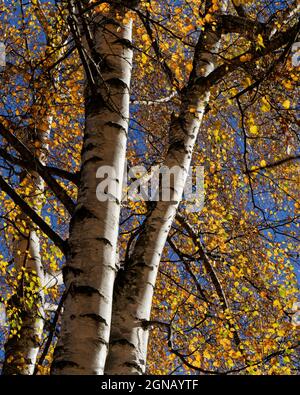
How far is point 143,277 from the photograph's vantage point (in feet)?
12.4

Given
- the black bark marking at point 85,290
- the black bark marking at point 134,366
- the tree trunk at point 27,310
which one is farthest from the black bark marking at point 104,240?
the tree trunk at point 27,310

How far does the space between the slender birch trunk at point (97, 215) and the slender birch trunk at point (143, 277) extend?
22.4 inches

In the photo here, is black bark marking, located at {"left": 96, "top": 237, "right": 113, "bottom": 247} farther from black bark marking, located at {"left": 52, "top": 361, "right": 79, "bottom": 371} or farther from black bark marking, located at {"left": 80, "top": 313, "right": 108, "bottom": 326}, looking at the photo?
black bark marking, located at {"left": 52, "top": 361, "right": 79, "bottom": 371}

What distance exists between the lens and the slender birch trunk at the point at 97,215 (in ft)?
9.45

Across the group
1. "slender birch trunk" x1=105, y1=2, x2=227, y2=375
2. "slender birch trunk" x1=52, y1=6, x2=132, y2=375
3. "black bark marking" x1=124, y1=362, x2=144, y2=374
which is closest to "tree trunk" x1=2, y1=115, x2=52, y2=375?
"slender birch trunk" x1=105, y1=2, x2=227, y2=375

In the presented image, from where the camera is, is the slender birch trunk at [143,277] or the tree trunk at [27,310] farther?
the tree trunk at [27,310]

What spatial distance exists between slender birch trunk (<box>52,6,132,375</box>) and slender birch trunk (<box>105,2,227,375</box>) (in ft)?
1.87

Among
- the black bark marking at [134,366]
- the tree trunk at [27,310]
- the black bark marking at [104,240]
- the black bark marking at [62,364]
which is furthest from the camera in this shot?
the tree trunk at [27,310]

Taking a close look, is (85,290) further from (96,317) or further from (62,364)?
(62,364)

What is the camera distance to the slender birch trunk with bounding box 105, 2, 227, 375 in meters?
3.53

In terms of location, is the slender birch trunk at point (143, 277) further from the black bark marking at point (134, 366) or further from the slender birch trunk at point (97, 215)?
the slender birch trunk at point (97, 215)

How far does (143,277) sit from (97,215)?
2.39ft
